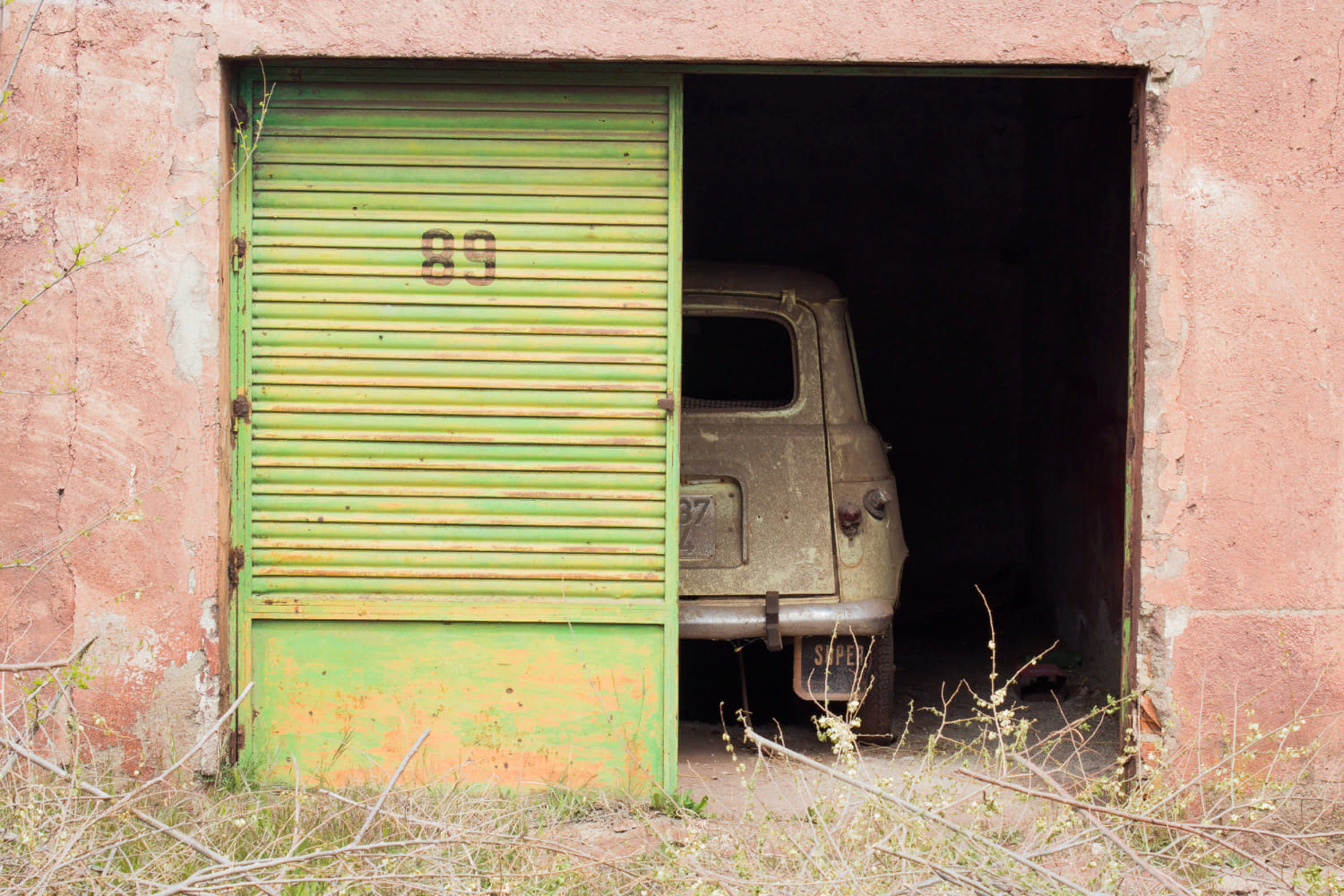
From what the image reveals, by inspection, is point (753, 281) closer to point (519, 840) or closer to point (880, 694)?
point (880, 694)

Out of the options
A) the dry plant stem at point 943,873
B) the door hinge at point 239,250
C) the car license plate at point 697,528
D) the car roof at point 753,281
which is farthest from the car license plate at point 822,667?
the door hinge at point 239,250

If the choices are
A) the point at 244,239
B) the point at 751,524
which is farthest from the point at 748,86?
the point at 244,239

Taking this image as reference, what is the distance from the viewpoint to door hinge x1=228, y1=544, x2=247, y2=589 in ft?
12.6

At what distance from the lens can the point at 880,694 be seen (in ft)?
15.5

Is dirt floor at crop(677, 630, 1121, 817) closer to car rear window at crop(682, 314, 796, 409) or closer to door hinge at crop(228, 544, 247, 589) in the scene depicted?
car rear window at crop(682, 314, 796, 409)

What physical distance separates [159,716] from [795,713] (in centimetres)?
281

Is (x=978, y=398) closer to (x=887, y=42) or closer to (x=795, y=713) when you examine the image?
(x=795, y=713)

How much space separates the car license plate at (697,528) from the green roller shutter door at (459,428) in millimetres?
695

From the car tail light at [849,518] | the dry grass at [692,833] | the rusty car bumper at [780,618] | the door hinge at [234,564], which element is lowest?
the dry grass at [692,833]

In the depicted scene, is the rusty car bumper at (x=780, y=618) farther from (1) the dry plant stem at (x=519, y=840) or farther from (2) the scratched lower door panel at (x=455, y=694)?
(1) the dry plant stem at (x=519, y=840)

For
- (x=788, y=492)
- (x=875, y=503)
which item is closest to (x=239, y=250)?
(x=788, y=492)

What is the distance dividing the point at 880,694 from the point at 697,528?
3.34 feet

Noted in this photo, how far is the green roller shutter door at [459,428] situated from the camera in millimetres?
3871

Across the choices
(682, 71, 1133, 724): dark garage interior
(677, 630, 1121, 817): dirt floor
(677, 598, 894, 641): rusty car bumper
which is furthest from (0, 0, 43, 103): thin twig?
(682, 71, 1133, 724): dark garage interior
